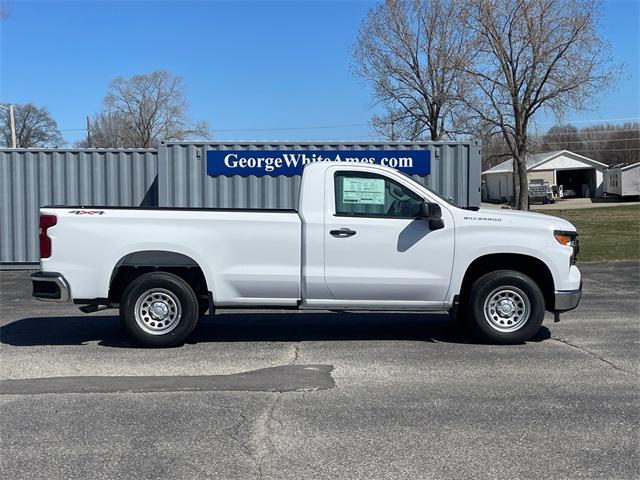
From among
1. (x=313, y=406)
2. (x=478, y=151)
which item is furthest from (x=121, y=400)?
(x=478, y=151)

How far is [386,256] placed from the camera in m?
7.21

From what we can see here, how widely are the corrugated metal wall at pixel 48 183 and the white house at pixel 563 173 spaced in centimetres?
6063

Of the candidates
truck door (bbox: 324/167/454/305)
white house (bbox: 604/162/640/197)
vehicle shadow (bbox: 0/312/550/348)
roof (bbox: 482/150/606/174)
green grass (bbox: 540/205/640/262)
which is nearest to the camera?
truck door (bbox: 324/167/454/305)

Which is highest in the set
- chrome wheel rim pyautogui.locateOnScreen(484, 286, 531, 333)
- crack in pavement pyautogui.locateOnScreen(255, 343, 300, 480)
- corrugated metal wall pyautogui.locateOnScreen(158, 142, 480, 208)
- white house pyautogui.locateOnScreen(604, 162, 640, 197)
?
white house pyautogui.locateOnScreen(604, 162, 640, 197)

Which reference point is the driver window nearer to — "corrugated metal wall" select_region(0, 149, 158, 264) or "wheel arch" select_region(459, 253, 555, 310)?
"wheel arch" select_region(459, 253, 555, 310)

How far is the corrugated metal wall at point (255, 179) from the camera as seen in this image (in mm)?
15031

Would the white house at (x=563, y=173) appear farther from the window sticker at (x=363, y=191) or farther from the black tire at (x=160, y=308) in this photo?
the black tire at (x=160, y=308)

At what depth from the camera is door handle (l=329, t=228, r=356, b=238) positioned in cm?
718

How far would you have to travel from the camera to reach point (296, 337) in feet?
26.3

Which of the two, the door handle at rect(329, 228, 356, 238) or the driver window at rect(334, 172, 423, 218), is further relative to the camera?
the driver window at rect(334, 172, 423, 218)

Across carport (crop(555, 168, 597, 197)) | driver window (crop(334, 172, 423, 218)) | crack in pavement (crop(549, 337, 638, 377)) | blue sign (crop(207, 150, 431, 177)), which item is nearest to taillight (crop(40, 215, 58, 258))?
driver window (crop(334, 172, 423, 218))

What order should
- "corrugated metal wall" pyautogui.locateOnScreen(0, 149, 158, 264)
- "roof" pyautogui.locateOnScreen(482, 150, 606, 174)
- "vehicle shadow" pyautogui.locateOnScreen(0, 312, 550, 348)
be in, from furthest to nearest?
1. "roof" pyautogui.locateOnScreen(482, 150, 606, 174)
2. "corrugated metal wall" pyautogui.locateOnScreen(0, 149, 158, 264)
3. "vehicle shadow" pyautogui.locateOnScreen(0, 312, 550, 348)

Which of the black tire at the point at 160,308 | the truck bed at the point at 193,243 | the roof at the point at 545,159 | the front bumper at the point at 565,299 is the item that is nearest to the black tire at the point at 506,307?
the front bumper at the point at 565,299

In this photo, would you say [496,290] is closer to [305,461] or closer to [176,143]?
[305,461]
